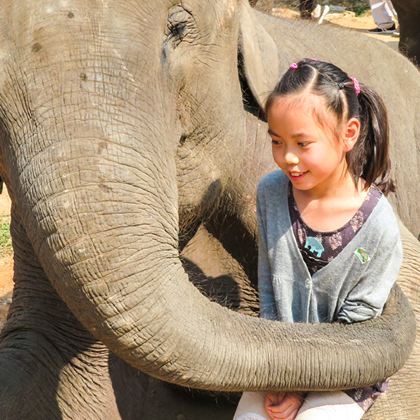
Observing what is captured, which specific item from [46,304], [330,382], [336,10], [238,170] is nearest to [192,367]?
[330,382]

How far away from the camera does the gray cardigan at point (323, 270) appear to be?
261 cm

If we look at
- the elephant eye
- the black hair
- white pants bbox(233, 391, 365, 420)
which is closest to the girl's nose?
the black hair

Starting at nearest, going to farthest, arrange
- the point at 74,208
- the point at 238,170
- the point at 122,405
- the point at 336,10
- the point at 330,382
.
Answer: the point at 74,208, the point at 330,382, the point at 238,170, the point at 122,405, the point at 336,10

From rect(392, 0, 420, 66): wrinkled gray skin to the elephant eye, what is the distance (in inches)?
197

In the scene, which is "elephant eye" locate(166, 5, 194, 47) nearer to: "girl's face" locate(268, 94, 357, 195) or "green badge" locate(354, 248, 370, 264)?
"girl's face" locate(268, 94, 357, 195)

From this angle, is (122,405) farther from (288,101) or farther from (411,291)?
(288,101)

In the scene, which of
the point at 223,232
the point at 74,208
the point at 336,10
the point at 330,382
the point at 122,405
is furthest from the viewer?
the point at 336,10

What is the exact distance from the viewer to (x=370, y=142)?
2684 mm

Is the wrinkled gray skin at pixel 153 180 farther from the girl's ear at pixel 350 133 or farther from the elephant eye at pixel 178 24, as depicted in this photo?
the girl's ear at pixel 350 133

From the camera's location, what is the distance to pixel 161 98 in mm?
2545

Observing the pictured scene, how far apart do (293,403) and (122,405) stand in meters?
1.17

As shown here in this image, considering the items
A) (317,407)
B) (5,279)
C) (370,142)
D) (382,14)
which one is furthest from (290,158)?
(382,14)

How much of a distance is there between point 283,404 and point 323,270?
12.8 inches

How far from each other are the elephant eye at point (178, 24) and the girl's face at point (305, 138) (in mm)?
311
